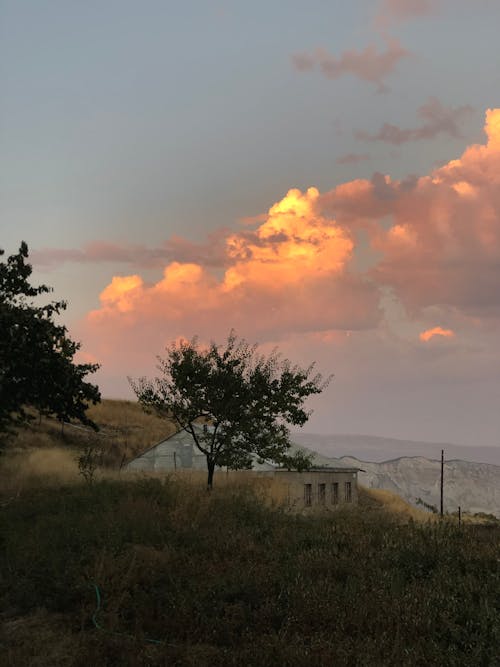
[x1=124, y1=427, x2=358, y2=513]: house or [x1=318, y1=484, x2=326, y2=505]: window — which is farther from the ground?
[x1=124, y1=427, x2=358, y2=513]: house

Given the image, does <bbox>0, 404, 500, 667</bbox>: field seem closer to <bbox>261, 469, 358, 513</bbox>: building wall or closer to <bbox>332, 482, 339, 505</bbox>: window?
<bbox>261, 469, 358, 513</bbox>: building wall

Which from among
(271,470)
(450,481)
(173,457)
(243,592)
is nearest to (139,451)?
(173,457)

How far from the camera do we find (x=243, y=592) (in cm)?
1038

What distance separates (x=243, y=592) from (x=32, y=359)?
13168 mm

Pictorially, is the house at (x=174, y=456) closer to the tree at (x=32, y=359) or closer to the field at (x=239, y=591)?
the tree at (x=32, y=359)

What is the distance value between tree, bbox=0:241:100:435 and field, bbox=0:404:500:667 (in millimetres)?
5620

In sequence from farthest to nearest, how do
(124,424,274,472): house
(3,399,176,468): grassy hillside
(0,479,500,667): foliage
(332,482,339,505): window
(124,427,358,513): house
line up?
(3,399,176,468): grassy hillside → (332,482,339,505): window → (124,424,274,472): house → (124,427,358,513): house → (0,479,500,667): foliage

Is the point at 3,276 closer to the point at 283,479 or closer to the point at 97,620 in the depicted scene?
the point at 97,620

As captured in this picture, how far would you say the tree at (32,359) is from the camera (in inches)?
806

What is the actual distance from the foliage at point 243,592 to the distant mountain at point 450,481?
126579 millimetres

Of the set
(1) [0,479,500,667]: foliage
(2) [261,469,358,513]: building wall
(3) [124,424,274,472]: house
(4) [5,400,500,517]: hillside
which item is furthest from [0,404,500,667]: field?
(3) [124,424,274,472]: house

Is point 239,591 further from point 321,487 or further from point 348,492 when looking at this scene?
point 348,492

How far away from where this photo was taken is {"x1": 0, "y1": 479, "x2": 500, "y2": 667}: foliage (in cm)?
827

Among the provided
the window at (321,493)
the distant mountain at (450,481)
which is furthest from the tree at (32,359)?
the distant mountain at (450,481)
